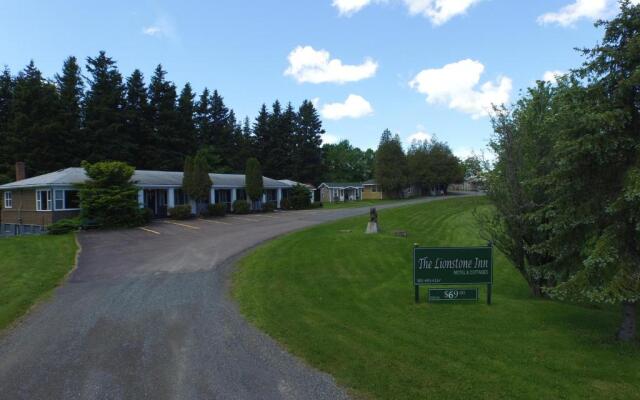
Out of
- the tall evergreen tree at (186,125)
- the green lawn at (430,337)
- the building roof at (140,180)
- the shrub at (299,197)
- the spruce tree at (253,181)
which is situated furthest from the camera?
the tall evergreen tree at (186,125)

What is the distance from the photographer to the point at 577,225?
7.11 meters

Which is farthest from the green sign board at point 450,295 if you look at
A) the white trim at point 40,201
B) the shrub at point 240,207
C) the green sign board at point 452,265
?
the shrub at point 240,207

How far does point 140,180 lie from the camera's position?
1196 inches

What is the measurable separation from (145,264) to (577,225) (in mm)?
12441

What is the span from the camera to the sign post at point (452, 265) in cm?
914

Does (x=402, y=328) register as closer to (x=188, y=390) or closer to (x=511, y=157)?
(x=188, y=390)

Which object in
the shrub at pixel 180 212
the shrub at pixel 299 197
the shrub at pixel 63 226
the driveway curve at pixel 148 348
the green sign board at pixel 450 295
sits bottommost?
the driveway curve at pixel 148 348

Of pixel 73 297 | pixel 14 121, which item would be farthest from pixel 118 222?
pixel 14 121

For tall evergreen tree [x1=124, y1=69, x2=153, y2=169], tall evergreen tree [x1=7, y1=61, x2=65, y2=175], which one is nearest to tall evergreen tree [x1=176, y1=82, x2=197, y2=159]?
tall evergreen tree [x1=124, y1=69, x2=153, y2=169]

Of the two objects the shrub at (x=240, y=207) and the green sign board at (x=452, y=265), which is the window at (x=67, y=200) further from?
the green sign board at (x=452, y=265)

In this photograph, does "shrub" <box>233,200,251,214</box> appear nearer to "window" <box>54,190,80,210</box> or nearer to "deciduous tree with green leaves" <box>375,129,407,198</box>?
"window" <box>54,190,80,210</box>

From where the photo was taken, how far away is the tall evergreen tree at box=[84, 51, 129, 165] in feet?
147

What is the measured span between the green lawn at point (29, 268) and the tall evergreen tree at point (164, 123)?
1300 inches

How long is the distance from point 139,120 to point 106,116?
20.3 feet
